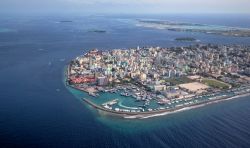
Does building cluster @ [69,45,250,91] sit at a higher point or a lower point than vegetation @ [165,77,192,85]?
higher

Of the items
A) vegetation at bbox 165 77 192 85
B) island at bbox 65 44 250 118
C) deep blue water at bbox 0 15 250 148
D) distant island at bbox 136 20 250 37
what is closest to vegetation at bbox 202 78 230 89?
island at bbox 65 44 250 118

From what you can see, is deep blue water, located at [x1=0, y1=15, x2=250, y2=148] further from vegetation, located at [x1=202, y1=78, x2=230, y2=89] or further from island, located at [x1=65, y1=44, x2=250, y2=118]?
vegetation, located at [x1=202, y1=78, x2=230, y2=89]

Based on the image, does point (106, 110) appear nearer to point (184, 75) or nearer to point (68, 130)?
point (68, 130)

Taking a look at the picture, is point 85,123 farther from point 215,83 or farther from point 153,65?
point 153,65

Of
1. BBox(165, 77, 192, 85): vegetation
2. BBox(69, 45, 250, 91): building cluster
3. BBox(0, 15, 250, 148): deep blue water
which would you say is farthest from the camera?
BBox(69, 45, 250, 91): building cluster

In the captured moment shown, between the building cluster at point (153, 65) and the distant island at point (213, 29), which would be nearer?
the building cluster at point (153, 65)

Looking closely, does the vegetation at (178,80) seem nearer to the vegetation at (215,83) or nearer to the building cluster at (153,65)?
the building cluster at (153,65)

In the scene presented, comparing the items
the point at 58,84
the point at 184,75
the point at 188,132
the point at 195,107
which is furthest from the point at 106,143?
the point at 184,75

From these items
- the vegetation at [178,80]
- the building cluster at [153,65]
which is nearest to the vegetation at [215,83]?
the vegetation at [178,80]
